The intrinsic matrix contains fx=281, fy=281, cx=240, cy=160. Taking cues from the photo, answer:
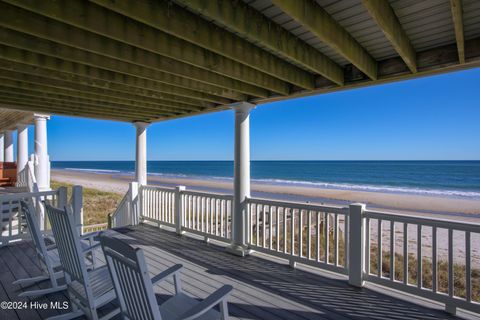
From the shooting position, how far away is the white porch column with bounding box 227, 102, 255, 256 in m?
4.20

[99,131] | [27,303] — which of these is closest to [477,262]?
[27,303]

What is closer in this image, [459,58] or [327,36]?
[327,36]

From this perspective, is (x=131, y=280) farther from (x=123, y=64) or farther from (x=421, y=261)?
(x=421, y=261)

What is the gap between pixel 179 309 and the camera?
5.80 ft

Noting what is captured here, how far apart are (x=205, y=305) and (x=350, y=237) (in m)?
2.17

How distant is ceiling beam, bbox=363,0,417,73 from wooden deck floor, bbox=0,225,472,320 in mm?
2281

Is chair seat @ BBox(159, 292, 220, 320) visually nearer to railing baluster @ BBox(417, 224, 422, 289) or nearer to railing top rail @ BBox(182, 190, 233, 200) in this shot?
railing baluster @ BBox(417, 224, 422, 289)

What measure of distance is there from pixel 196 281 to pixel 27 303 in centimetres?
156

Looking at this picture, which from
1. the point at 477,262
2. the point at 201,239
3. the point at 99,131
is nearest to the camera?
the point at 201,239

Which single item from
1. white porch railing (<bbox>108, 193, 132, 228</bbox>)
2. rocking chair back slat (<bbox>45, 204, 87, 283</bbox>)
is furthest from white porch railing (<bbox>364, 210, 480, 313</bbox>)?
A: white porch railing (<bbox>108, 193, 132, 228</bbox>)

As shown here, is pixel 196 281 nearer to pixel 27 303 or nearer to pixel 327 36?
pixel 27 303

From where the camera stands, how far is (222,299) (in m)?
1.54

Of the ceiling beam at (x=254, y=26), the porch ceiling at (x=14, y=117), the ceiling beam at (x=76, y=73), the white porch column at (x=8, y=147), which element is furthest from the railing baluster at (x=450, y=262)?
the white porch column at (x=8, y=147)

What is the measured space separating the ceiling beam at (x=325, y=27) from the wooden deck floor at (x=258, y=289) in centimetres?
228
